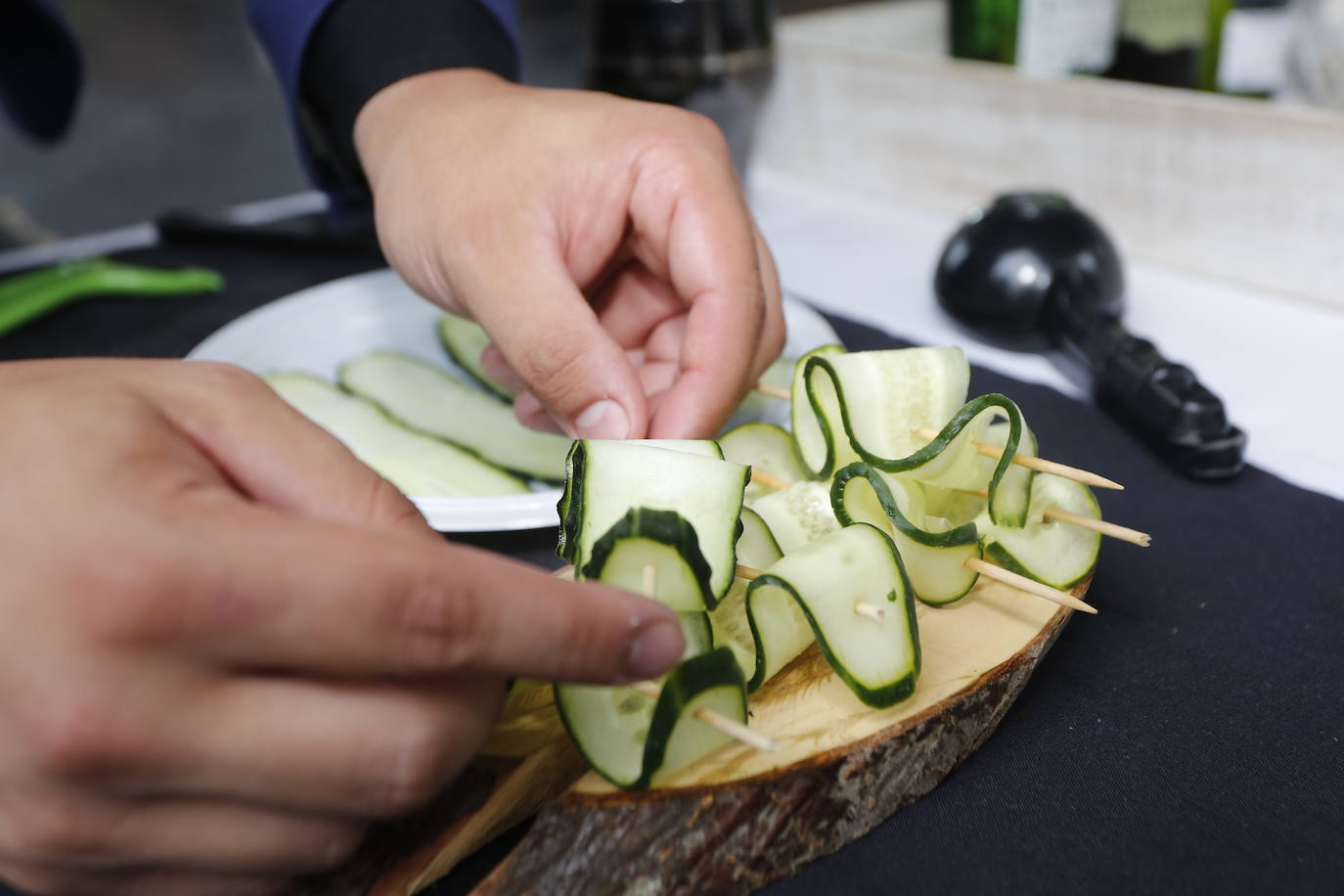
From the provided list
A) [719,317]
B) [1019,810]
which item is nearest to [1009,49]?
[719,317]

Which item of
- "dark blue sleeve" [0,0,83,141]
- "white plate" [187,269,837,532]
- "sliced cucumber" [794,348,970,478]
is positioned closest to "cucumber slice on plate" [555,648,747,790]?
"sliced cucumber" [794,348,970,478]

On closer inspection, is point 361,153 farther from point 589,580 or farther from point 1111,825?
point 1111,825

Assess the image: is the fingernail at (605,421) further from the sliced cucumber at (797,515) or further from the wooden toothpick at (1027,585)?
the wooden toothpick at (1027,585)

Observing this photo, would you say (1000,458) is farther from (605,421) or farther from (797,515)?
(605,421)

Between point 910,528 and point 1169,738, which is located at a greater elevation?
point 910,528

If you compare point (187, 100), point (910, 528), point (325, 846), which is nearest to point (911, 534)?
point (910, 528)

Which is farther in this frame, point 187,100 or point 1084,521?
point 187,100
